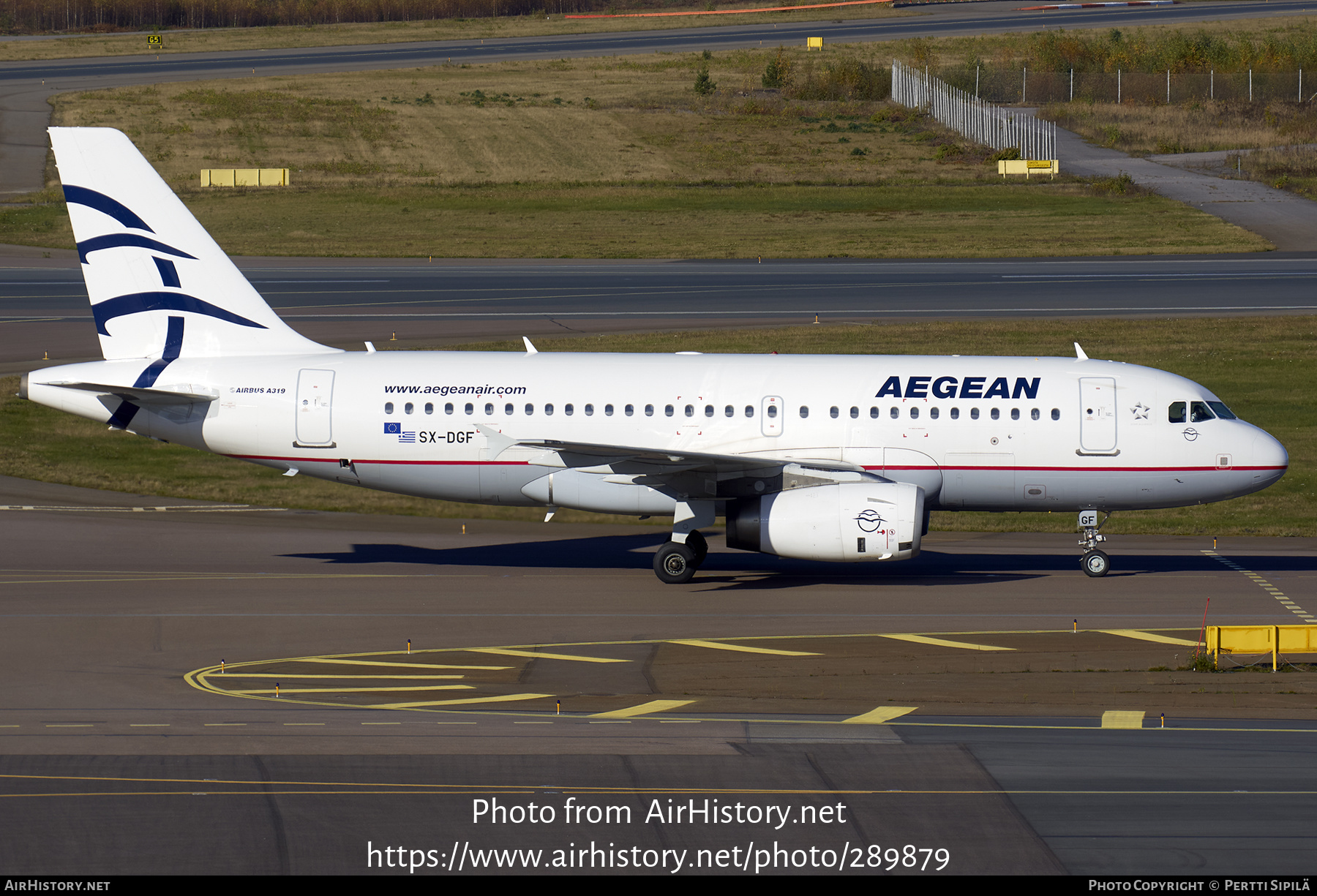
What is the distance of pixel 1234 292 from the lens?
60781 millimetres

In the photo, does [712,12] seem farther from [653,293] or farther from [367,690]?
[367,690]

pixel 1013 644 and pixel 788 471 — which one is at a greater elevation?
pixel 788 471

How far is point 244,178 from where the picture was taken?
90312 millimetres

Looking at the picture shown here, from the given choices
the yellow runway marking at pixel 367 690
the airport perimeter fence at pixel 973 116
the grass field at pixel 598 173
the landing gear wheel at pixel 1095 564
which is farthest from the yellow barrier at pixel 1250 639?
the airport perimeter fence at pixel 973 116

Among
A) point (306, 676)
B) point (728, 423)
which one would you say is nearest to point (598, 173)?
point (728, 423)

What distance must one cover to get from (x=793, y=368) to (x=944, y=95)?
86.6 m

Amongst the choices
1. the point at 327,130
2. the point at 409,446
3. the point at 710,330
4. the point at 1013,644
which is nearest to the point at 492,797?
the point at 1013,644

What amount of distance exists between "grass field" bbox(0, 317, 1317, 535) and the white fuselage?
226 inches

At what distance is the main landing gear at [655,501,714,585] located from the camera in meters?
29.1

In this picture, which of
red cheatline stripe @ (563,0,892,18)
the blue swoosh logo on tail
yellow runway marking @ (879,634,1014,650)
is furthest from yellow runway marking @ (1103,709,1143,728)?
red cheatline stripe @ (563,0,892,18)

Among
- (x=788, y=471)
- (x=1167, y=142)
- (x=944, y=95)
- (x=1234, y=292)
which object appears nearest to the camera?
(x=788, y=471)

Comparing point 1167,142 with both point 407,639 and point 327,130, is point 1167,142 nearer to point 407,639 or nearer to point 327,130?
point 327,130

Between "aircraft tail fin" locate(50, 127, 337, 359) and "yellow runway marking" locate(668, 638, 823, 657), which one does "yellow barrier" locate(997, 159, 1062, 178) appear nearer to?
"aircraft tail fin" locate(50, 127, 337, 359)
